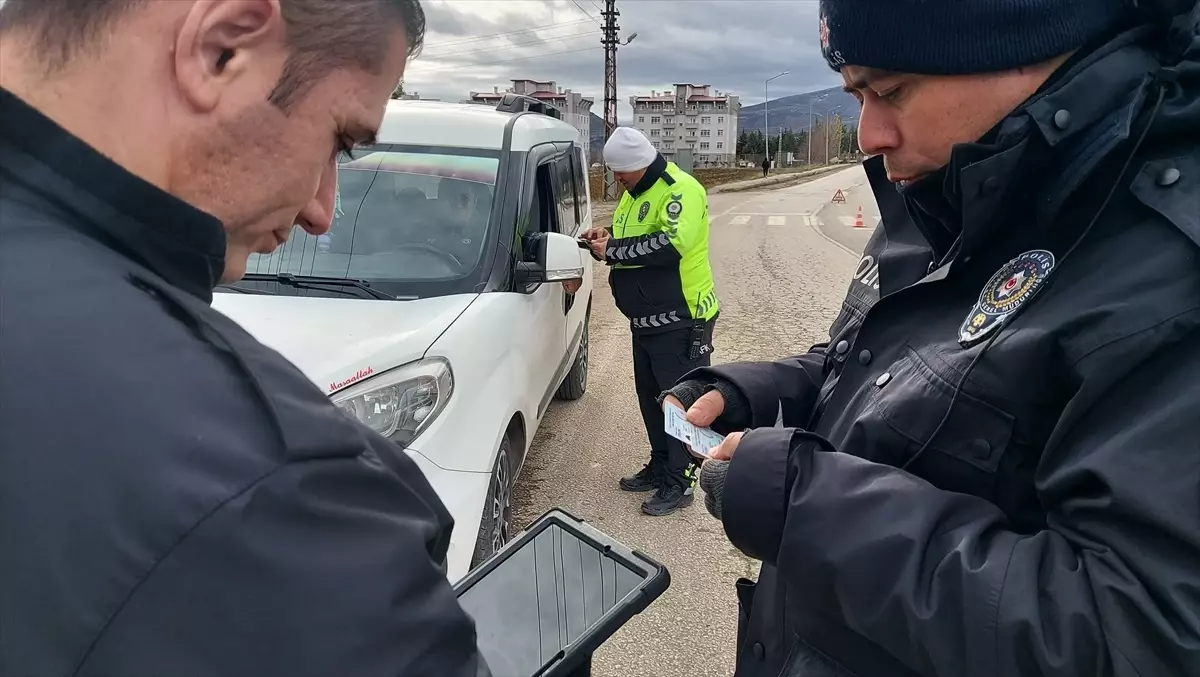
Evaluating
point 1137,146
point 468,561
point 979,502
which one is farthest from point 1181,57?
point 468,561

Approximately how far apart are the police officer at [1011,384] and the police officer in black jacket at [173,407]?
0.67m

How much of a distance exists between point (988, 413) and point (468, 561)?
200cm

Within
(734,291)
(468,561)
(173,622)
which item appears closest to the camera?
(173,622)

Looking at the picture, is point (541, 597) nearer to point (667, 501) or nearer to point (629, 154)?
point (667, 501)

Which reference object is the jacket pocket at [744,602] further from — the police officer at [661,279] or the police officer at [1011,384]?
the police officer at [661,279]

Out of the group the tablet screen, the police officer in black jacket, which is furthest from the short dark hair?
the tablet screen

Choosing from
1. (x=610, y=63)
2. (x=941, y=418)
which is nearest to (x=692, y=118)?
(x=610, y=63)

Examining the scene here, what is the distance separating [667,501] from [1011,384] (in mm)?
3160

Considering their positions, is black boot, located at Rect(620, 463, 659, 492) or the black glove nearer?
the black glove

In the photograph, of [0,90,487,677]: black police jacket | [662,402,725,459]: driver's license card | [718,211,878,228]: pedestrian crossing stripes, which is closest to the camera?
[0,90,487,677]: black police jacket

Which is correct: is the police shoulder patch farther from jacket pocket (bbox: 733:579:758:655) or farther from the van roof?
jacket pocket (bbox: 733:579:758:655)

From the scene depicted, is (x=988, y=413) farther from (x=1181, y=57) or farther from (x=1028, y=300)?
(x=1181, y=57)

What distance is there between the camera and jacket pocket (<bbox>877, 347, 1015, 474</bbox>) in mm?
1094

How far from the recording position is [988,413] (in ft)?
3.58
